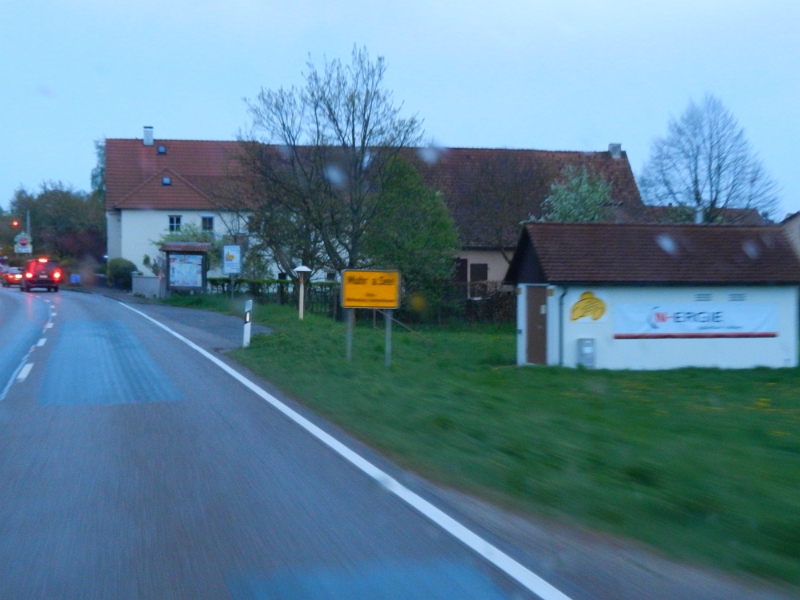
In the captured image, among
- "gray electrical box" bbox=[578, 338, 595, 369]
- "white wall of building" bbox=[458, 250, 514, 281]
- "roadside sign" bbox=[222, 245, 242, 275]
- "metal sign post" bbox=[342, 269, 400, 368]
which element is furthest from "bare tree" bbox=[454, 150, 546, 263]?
"metal sign post" bbox=[342, 269, 400, 368]

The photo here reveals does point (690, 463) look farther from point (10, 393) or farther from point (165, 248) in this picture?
point (165, 248)

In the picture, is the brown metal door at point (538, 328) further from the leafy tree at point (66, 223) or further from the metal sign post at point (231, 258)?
the leafy tree at point (66, 223)

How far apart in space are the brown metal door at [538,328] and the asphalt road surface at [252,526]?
455 inches

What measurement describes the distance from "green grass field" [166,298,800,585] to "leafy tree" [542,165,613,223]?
73.4 feet

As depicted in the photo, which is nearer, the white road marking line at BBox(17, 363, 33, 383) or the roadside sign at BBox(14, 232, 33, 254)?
the white road marking line at BBox(17, 363, 33, 383)

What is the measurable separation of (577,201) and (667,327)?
20.0 meters

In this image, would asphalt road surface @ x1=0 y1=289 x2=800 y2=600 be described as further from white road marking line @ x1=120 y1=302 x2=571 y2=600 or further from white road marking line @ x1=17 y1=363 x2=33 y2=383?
white road marking line @ x1=17 y1=363 x2=33 y2=383

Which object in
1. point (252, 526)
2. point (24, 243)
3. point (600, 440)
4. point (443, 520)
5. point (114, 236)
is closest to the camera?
point (252, 526)

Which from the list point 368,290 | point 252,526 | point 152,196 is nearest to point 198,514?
point 252,526

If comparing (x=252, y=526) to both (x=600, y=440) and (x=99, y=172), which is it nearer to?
(x=600, y=440)

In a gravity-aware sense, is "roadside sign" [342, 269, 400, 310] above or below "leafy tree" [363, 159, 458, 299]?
below

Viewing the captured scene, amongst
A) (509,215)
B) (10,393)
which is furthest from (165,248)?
(10,393)

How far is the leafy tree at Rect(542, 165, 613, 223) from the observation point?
135 feet

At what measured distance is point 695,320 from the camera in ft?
73.4
